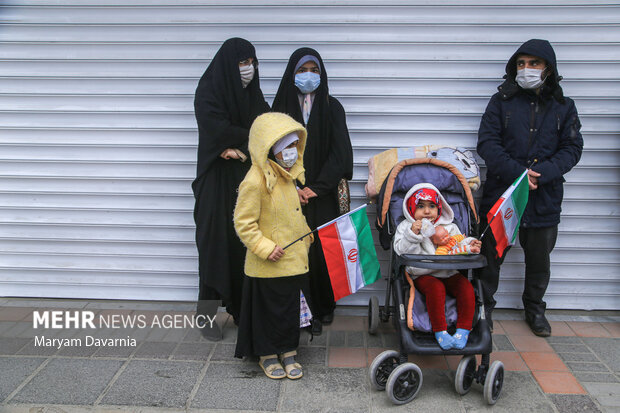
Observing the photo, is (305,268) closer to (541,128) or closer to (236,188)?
(236,188)

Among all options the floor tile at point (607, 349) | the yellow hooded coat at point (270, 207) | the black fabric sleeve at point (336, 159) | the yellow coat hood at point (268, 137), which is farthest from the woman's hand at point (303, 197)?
the floor tile at point (607, 349)

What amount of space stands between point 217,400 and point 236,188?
65.6 inches

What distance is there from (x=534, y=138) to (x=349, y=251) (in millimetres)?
1792

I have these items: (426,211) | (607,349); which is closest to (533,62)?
(426,211)

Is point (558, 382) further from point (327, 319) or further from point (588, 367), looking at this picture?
point (327, 319)

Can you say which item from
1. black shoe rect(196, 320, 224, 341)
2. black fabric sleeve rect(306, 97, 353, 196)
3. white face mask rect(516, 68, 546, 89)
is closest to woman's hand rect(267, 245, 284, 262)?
black fabric sleeve rect(306, 97, 353, 196)

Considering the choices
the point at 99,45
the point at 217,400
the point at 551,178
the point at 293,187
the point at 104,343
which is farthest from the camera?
the point at 99,45

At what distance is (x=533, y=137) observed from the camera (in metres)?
4.23

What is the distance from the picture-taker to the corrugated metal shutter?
15.0ft

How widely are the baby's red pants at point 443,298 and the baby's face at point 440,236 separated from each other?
254 millimetres

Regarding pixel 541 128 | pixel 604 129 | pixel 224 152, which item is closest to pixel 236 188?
pixel 224 152

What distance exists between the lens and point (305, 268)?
3.84 metres

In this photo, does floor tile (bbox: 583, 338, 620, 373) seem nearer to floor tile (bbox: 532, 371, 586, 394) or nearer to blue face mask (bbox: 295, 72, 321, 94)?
floor tile (bbox: 532, 371, 586, 394)

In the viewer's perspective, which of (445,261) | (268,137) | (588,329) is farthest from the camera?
(588,329)
